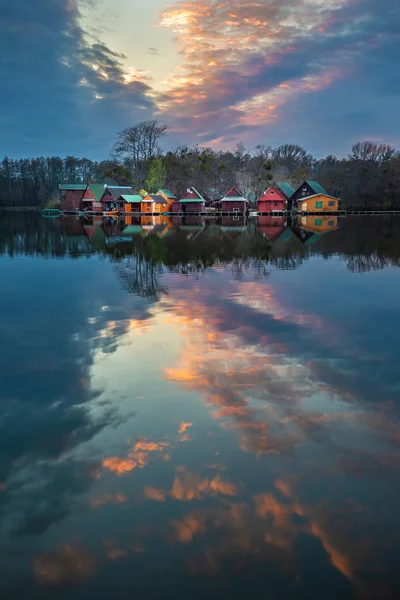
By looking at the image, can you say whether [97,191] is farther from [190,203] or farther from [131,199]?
[190,203]

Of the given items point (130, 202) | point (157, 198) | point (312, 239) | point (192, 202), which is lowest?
point (312, 239)

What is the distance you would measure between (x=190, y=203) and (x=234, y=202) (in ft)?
32.2

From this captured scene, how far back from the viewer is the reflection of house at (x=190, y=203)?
93812mm

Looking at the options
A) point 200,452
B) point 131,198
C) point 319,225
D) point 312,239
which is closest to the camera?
point 200,452

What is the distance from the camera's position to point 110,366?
923 cm

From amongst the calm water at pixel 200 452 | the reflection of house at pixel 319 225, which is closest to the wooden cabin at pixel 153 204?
the reflection of house at pixel 319 225

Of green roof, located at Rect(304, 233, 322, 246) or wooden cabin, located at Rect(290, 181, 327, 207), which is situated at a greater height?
wooden cabin, located at Rect(290, 181, 327, 207)

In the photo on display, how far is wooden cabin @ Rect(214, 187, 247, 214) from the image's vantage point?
92.4 metres

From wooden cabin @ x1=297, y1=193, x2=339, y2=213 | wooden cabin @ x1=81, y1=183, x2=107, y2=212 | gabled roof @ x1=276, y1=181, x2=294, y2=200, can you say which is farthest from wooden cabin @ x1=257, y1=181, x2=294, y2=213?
wooden cabin @ x1=81, y1=183, x2=107, y2=212

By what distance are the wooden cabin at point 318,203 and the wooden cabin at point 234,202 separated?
41.6 feet

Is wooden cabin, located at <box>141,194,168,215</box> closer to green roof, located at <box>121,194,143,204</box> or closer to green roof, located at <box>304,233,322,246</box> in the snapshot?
green roof, located at <box>121,194,143,204</box>

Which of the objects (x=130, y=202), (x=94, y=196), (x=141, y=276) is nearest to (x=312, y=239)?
(x=141, y=276)

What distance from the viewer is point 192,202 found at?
313ft

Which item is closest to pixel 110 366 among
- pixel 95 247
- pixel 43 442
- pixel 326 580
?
pixel 43 442
